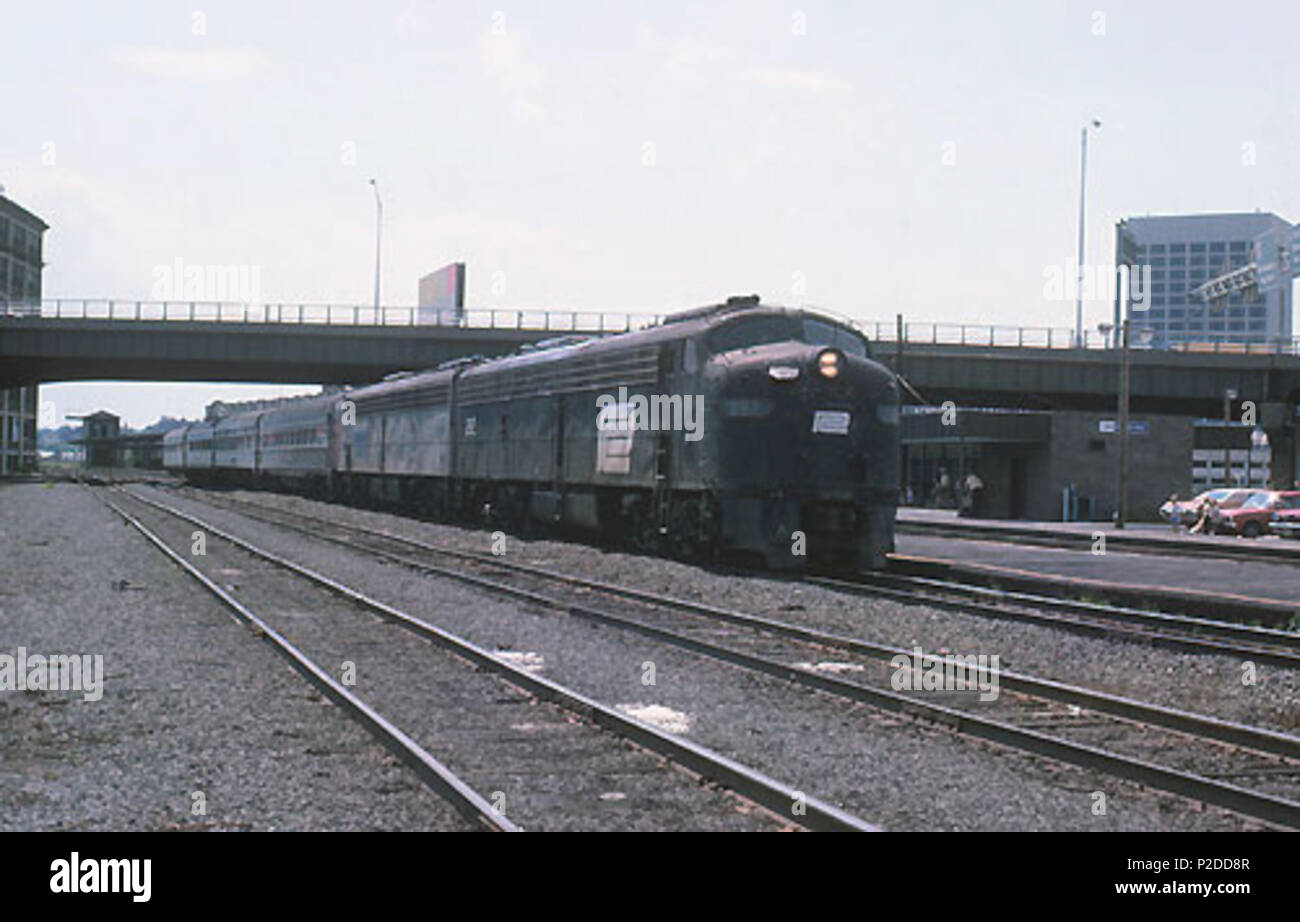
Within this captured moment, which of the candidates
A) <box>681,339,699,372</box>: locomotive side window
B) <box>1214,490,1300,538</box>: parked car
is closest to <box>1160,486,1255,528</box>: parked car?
<box>1214,490,1300,538</box>: parked car

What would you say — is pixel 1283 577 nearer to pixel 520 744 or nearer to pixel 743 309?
pixel 743 309

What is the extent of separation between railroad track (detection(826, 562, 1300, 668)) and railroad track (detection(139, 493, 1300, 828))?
2660 millimetres

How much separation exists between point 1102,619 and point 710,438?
241 inches

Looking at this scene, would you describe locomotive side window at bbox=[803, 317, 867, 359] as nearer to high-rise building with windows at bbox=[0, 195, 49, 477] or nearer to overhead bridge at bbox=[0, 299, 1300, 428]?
overhead bridge at bbox=[0, 299, 1300, 428]

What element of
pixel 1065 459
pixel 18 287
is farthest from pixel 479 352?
pixel 18 287

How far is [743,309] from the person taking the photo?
21.1m

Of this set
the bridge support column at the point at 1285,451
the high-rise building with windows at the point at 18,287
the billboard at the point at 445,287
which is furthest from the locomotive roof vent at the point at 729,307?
the high-rise building with windows at the point at 18,287

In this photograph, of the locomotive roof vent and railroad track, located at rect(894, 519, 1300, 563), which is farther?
railroad track, located at rect(894, 519, 1300, 563)

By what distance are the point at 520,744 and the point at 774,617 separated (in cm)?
726

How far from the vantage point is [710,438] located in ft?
65.3

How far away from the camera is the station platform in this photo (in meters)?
20.8

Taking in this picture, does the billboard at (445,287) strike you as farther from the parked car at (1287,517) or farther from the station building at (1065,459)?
the parked car at (1287,517)
